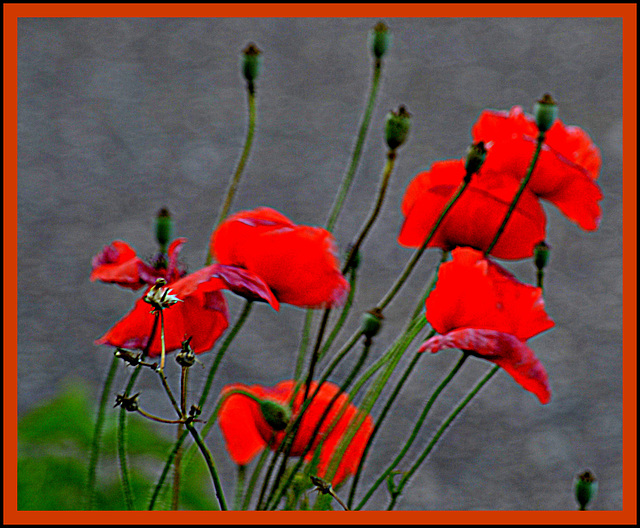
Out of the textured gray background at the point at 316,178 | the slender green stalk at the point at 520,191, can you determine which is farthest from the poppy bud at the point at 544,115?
the textured gray background at the point at 316,178

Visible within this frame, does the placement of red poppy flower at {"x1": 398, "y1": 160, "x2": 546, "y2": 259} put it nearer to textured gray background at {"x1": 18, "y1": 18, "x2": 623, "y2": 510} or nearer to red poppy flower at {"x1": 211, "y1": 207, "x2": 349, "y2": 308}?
red poppy flower at {"x1": 211, "y1": 207, "x2": 349, "y2": 308}

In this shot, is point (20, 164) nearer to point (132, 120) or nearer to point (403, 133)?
point (132, 120)

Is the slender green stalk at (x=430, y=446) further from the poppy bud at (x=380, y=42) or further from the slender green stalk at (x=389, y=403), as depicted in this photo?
the poppy bud at (x=380, y=42)

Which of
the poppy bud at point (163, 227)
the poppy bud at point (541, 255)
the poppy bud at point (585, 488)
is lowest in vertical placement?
the poppy bud at point (585, 488)

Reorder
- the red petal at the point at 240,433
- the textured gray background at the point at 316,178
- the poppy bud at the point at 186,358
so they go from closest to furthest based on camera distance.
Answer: the poppy bud at the point at 186,358 < the red petal at the point at 240,433 < the textured gray background at the point at 316,178

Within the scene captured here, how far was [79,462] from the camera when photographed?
30 centimetres

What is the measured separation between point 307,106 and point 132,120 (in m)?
0.29

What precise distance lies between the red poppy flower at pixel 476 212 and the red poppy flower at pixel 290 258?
4 centimetres

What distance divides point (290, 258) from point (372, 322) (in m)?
0.03

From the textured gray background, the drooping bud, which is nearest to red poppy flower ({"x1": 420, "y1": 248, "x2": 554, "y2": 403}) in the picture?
the drooping bud

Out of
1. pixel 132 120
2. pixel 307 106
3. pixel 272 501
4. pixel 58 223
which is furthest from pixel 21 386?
pixel 272 501

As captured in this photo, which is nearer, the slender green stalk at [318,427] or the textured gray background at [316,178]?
the slender green stalk at [318,427]

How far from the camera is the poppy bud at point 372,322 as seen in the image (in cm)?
25

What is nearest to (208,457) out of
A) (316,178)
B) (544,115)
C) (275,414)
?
(275,414)
